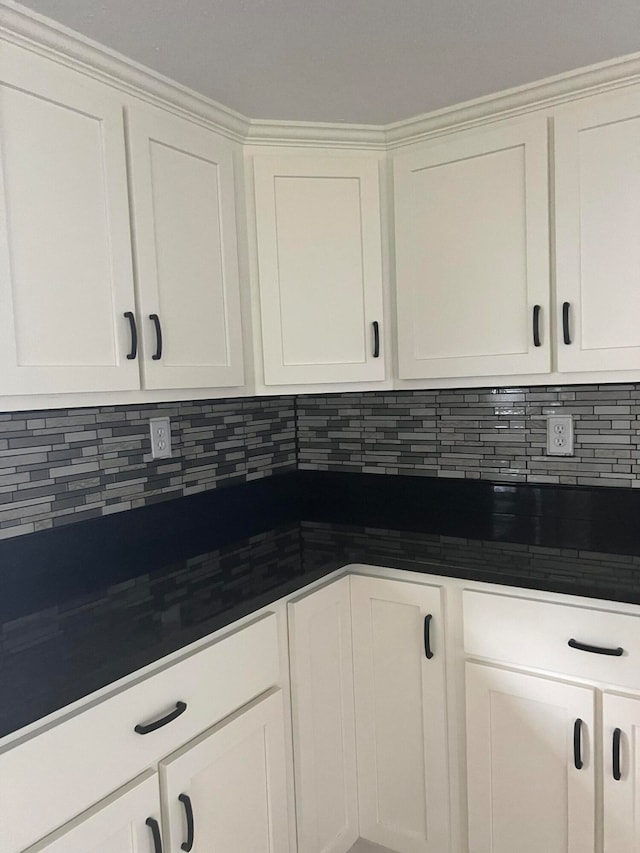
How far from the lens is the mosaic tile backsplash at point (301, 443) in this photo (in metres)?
1.59

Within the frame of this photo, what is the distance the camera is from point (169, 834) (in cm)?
120

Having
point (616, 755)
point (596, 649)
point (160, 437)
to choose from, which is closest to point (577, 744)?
point (616, 755)

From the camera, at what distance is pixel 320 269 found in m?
1.88

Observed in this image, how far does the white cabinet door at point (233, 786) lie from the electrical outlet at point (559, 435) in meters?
1.08

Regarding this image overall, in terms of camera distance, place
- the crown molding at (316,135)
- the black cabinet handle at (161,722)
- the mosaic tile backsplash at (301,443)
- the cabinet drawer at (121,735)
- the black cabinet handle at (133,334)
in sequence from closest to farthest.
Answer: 1. the cabinet drawer at (121,735)
2. the black cabinet handle at (161,722)
3. the black cabinet handle at (133,334)
4. the mosaic tile backsplash at (301,443)
5. the crown molding at (316,135)

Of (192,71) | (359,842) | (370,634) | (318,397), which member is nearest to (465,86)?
(192,71)

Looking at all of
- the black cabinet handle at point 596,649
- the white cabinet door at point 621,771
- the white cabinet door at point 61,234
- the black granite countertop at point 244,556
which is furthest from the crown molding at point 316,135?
the white cabinet door at point 621,771

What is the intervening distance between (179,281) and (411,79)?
765 millimetres

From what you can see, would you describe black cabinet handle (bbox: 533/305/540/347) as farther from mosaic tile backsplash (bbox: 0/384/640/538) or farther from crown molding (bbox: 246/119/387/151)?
crown molding (bbox: 246/119/387/151)

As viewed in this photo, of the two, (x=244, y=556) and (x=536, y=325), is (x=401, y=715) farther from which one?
(x=536, y=325)

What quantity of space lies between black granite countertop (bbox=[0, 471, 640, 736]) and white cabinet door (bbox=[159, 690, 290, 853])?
0.23 metres

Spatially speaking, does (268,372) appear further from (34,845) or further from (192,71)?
(34,845)

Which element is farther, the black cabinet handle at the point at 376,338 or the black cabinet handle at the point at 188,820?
the black cabinet handle at the point at 376,338

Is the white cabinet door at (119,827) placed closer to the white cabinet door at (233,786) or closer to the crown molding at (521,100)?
the white cabinet door at (233,786)
